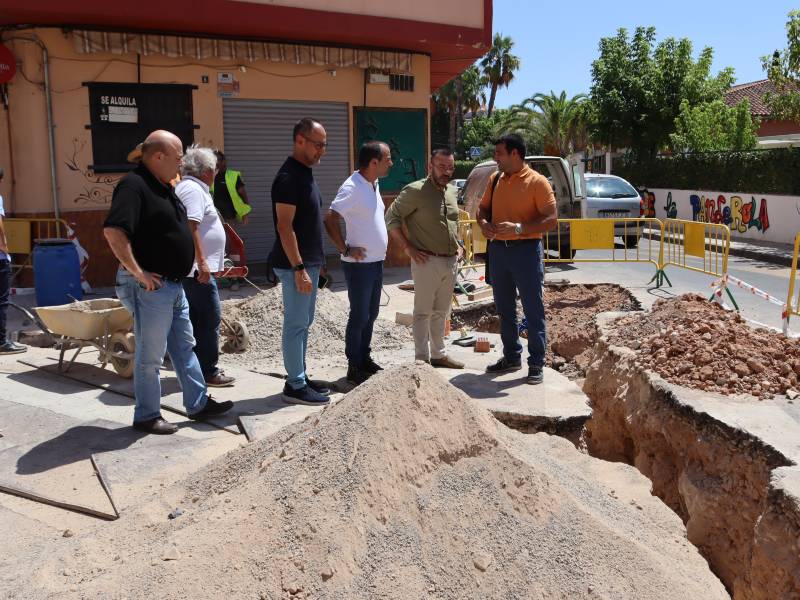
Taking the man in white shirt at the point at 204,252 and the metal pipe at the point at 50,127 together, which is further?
the metal pipe at the point at 50,127

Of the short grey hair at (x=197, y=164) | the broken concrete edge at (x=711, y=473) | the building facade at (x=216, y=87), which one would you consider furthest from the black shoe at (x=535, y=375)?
the building facade at (x=216, y=87)

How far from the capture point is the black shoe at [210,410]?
5210 millimetres

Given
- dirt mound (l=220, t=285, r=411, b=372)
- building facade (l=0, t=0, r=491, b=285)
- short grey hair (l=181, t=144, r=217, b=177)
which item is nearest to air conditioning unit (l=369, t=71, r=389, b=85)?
building facade (l=0, t=0, r=491, b=285)

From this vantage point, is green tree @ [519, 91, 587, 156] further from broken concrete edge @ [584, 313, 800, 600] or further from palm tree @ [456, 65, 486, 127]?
broken concrete edge @ [584, 313, 800, 600]

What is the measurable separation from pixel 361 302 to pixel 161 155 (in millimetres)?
1952

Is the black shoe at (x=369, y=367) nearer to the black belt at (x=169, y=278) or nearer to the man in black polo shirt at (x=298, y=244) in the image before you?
the man in black polo shirt at (x=298, y=244)

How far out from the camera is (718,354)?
5.49 metres

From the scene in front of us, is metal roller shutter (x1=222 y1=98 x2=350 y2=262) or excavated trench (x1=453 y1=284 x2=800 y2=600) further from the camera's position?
metal roller shutter (x1=222 y1=98 x2=350 y2=262)

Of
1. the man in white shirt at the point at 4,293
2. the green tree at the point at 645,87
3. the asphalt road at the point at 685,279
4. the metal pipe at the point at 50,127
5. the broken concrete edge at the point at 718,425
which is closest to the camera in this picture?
the broken concrete edge at the point at 718,425

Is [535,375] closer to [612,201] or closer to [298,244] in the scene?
[298,244]

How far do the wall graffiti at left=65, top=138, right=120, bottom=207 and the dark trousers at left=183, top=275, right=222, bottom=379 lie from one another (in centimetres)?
623

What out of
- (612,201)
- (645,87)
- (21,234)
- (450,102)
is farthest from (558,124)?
(21,234)

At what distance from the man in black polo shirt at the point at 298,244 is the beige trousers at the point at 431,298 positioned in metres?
1.01

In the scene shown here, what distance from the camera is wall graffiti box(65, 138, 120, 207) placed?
11.1 m
